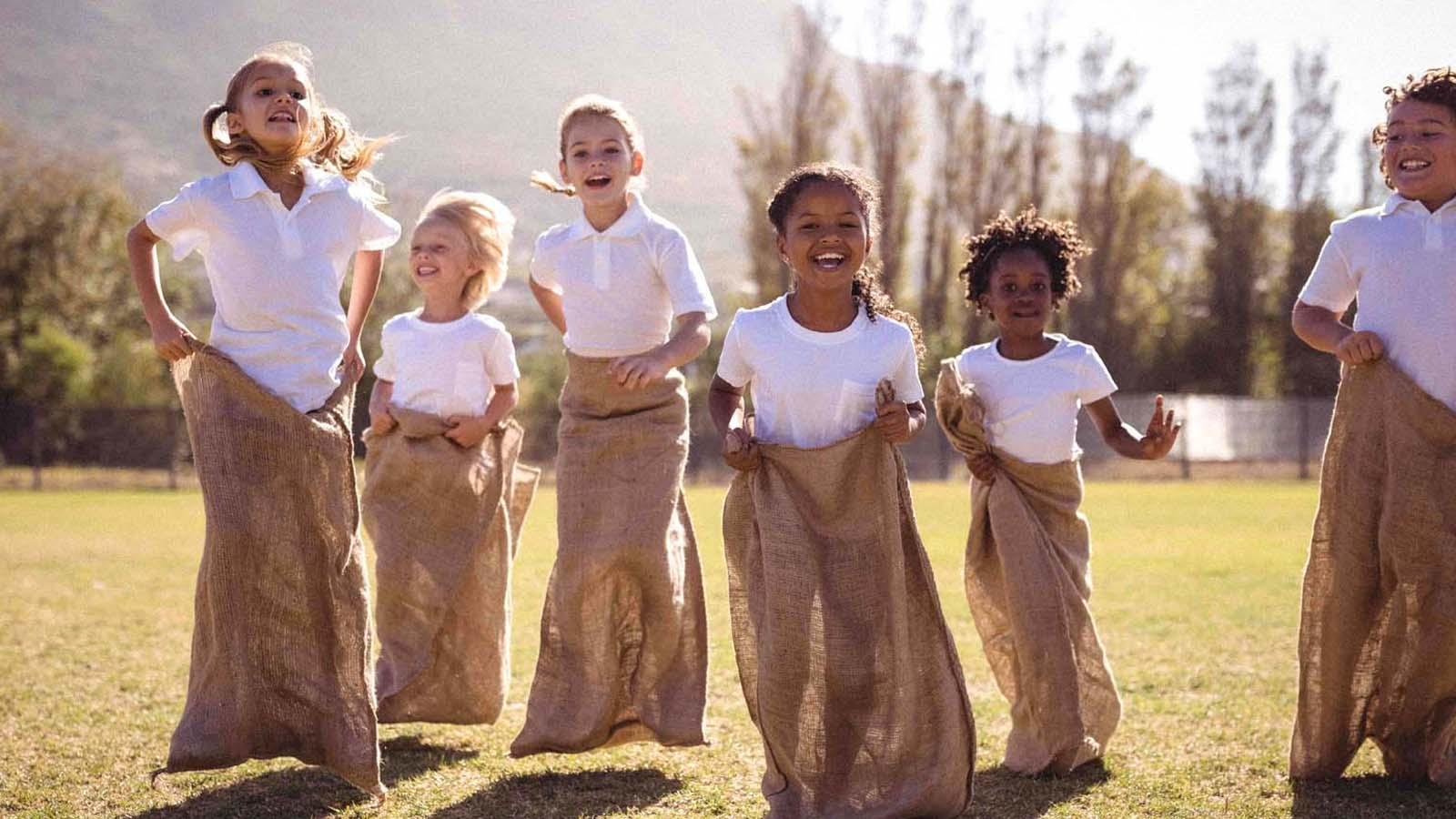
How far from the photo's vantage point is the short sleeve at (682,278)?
5020 mm

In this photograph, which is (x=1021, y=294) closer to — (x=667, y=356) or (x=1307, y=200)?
(x=667, y=356)

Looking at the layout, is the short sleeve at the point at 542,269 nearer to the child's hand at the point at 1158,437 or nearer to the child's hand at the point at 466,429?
the child's hand at the point at 466,429

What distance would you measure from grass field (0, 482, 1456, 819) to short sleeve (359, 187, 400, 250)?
172 cm

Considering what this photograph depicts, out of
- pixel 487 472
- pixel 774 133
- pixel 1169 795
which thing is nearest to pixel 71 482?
pixel 774 133

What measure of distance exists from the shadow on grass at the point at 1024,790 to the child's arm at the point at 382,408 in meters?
2.50

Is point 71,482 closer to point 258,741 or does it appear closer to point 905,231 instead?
point 905,231

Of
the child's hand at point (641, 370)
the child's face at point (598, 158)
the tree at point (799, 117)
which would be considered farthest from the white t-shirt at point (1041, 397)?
the tree at point (799, 117)

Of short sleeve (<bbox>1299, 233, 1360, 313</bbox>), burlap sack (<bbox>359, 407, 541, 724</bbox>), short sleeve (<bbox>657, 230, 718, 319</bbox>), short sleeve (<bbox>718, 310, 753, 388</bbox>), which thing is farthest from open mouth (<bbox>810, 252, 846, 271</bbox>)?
burlap sack (<bbox>359, 407, 541, 724</bbox>)

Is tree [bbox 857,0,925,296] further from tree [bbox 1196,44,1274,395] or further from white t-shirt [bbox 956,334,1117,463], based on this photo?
white t-shirt [bbox 956,334,1117,463]

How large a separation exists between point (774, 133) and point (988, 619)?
32.0 m

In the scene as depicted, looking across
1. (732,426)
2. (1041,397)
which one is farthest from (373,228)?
(1041,397)

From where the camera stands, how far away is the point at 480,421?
5.61 m

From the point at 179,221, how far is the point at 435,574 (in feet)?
5.51

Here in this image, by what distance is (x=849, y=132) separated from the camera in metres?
37.0
